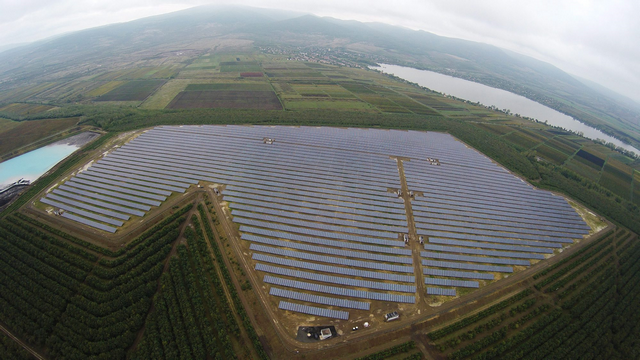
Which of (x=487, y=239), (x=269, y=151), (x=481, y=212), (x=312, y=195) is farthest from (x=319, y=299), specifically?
(x=269, y=151)

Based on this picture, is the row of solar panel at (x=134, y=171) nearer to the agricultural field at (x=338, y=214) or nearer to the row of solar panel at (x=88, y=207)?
the agricultural field at (x=338, y=214)

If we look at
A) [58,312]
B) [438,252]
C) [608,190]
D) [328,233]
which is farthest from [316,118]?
[608,190]

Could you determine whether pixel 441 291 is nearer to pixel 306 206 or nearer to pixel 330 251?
pixel 330 251

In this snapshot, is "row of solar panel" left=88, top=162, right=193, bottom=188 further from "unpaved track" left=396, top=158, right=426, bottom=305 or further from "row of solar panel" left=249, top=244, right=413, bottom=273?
"unpaved track" left=396, top=158, right=426, bottom=305

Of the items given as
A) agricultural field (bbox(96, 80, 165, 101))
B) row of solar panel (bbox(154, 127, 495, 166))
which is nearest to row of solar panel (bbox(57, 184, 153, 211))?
row of solar panel (bbox(154, 127, 495, 166))

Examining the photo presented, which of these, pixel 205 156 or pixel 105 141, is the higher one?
pixel 105 141

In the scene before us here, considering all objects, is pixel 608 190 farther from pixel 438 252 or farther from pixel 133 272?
pixel 133 272

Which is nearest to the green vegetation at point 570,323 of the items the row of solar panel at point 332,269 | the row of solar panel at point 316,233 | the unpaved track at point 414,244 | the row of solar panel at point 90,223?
the unpaved track at point 414,244
